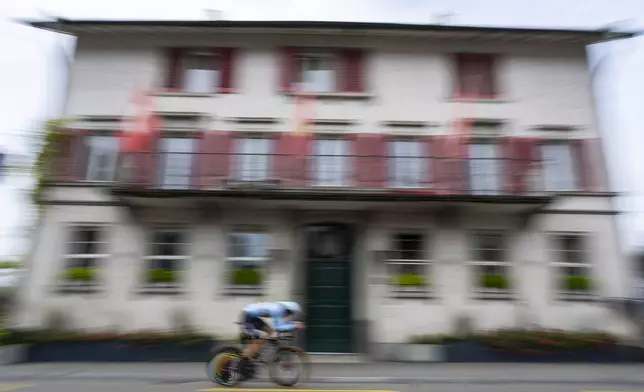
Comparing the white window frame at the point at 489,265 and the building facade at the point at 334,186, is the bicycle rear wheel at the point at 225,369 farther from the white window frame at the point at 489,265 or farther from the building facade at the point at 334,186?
the white window frame at the point at 489,265

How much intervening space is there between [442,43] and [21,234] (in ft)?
37.1

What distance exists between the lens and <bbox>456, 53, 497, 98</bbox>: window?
1282 cm

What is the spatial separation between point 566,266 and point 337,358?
5.64 m

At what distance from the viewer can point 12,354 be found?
1030 centimetres

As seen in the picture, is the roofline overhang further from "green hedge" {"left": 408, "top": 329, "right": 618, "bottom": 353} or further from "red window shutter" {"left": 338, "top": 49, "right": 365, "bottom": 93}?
"green hedge" {"left": 408, "top": 329, "right": 618, "bottom": 353}

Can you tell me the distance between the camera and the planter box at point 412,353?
10414mm

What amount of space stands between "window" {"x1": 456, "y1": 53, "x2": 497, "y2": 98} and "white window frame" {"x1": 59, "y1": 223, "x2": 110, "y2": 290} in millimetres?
9293

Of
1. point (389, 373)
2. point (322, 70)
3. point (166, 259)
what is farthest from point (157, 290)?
point (322, 70)

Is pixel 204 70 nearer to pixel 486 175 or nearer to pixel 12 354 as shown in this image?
pixel 486 175

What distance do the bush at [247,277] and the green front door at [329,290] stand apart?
1167 millimetres

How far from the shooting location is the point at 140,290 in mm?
11172

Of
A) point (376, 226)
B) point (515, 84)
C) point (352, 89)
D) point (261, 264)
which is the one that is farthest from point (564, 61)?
point (261, 264)

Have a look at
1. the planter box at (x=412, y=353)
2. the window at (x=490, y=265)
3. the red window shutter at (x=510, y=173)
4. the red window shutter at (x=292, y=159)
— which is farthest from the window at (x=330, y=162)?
the planter box at (x=412, y=353)

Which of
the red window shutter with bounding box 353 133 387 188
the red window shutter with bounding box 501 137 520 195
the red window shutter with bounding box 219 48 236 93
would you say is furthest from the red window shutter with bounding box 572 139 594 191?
the red window shutter with bounding box 219 48 236 93
